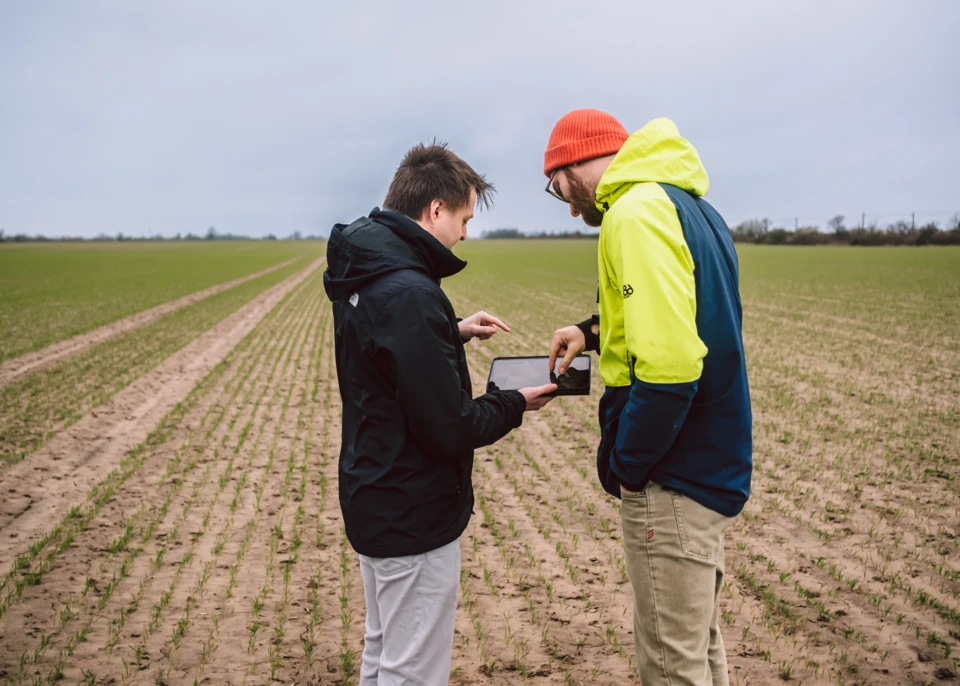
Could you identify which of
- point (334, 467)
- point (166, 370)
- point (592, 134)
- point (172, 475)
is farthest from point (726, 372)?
point (166, 370)

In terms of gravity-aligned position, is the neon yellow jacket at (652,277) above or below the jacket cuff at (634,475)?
above

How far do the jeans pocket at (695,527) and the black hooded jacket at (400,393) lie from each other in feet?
1.98

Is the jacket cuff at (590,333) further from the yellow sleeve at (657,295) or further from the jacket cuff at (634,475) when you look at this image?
the yellow sleeve at (657,295)

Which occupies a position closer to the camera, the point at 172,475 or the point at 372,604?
the point at 372,604

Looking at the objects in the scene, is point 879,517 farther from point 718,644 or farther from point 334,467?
point 334,467

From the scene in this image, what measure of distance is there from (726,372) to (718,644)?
3.31 feet

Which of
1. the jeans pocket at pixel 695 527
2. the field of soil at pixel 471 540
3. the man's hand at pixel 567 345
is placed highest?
the man's hand at pixel 567 345

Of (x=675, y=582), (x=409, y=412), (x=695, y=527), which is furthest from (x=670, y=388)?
(x=409, y=412)

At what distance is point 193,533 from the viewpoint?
220 inches

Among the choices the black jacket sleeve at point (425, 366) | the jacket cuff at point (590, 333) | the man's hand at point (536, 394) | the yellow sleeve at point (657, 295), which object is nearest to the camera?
the yellow sleeve at point (657, 295)

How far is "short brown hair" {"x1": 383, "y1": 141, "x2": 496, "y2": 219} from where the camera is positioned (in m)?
2.32

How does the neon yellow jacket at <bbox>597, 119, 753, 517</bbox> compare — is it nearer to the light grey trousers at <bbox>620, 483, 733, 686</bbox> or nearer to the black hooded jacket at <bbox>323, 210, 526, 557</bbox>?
the light grey trousers at <bbox>620, 483, 733, 686</bbox>

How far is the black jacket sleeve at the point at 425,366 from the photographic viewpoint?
84.1 inches

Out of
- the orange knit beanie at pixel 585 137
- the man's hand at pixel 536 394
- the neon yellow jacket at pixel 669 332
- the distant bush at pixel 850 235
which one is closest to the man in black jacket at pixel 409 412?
the man's hand at pixel 536 394
